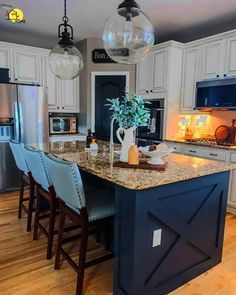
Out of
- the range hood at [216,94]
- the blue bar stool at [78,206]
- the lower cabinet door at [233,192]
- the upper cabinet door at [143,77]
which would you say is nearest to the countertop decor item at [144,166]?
the blue bar stool at [78,206]

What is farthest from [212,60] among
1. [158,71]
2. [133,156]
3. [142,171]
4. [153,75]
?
[142,171]

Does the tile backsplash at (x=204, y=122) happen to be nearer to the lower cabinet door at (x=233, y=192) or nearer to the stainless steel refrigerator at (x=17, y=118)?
the lower cabinet door at (x=233, y=192)

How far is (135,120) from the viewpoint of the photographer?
2.09m

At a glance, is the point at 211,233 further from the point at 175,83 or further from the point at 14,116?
the point at 14,116

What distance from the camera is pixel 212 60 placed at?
12.2 feet

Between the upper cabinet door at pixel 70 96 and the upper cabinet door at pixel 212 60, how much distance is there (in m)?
2.53

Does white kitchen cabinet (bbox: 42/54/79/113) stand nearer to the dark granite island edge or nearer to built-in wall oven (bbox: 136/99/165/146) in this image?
built-in wall oven (bbox: 136/99/165/146)

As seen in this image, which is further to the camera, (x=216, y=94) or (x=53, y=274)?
(x=216, y=94)

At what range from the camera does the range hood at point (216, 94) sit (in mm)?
3498

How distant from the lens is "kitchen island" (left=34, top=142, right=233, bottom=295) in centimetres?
160

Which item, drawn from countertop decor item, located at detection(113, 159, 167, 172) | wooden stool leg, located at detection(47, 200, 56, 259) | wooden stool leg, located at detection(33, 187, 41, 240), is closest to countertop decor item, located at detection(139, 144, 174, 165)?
countertop decor item, located at detection(113, 159, 167, 172)

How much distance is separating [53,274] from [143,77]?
3.61m

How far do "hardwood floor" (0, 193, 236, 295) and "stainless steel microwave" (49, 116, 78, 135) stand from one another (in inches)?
99.3

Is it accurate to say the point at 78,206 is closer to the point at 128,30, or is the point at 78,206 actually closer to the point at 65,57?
the point at 128,30
